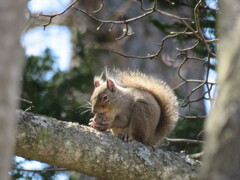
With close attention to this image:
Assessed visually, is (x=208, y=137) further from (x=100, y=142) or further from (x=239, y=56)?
(x=100, y=142)

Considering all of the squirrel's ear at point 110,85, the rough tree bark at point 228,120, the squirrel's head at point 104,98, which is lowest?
the squirrel's head at point 104,98

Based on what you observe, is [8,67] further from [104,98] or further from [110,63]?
[110,63]

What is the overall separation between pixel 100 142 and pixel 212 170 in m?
1.83

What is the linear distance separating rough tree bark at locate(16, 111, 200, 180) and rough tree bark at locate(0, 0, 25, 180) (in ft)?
5.51

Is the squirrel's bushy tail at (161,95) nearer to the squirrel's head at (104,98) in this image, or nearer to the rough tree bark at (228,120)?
the squirrel's head at (104,98)

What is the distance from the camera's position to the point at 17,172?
152 inches

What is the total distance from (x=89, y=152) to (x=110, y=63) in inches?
156

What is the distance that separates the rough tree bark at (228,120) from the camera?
1.32 meters

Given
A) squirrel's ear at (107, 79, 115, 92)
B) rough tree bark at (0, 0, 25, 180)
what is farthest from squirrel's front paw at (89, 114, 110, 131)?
rough tree bark at (0, 0, 25, 180)

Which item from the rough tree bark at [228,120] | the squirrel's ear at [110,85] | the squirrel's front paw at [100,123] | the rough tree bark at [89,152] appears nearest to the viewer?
the rough tree bark at [228,120]

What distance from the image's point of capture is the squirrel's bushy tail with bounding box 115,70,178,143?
4.28 m

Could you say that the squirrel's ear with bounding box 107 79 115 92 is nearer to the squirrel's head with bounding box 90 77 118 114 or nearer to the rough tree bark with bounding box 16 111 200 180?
the squirrel's head with bounding box 90 77 118 114

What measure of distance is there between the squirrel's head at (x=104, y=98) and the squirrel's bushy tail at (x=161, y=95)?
0.14 meters

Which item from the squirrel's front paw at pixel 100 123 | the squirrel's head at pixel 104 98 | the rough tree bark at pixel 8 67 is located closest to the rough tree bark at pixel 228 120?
the rough tree bark at pixel 8 67
